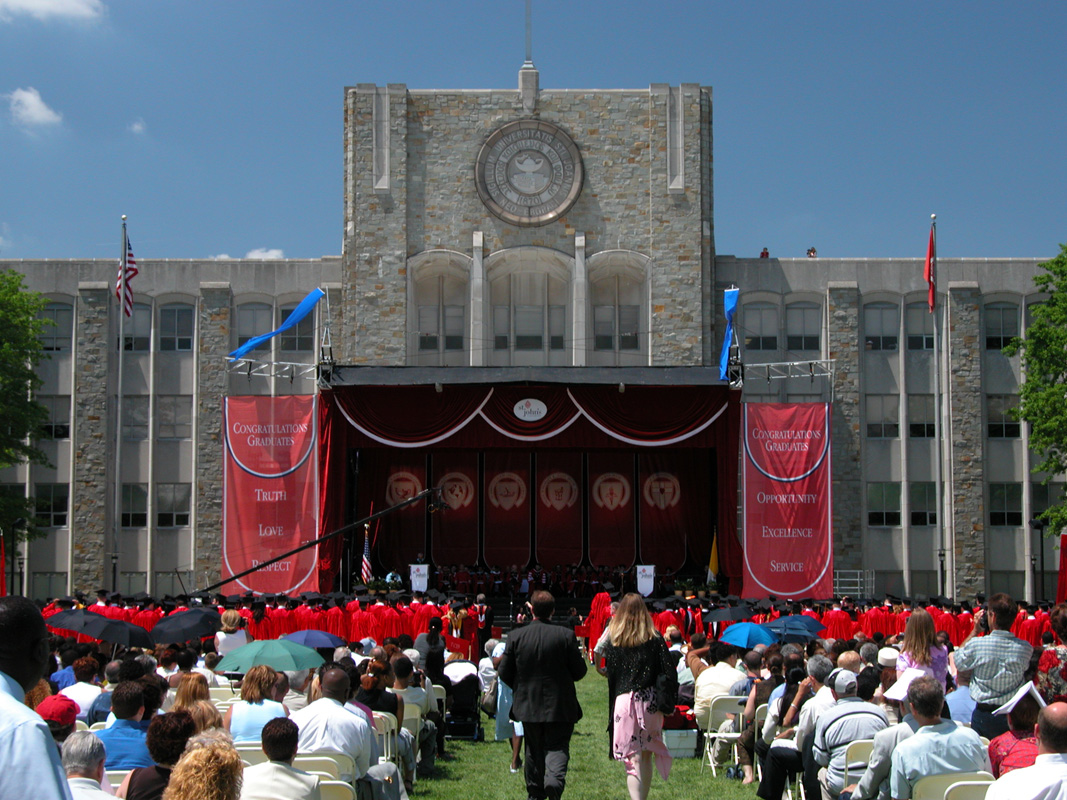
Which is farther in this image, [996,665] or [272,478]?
[272,478]

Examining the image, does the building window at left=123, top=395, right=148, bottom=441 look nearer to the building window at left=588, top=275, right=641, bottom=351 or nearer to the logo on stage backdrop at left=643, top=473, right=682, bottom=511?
the building window at left=588, top=275, right=641, bottom=351

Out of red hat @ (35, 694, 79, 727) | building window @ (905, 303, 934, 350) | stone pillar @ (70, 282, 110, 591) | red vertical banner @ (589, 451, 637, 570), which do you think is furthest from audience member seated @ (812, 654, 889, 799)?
stone pillar @ (70, 282, 110, 591)

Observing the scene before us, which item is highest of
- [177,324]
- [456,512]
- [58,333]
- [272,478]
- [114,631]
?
[177,324]

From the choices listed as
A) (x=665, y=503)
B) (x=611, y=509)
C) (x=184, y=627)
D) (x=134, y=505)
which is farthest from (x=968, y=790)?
(x=134, y=505)

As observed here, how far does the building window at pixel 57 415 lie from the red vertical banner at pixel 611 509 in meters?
16.7

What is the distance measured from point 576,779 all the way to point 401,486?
25.9 m

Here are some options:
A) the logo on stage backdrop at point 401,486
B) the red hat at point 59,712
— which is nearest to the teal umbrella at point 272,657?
the red hat at point 59,712

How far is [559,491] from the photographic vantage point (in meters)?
36.6

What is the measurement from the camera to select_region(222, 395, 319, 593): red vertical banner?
29.1 m

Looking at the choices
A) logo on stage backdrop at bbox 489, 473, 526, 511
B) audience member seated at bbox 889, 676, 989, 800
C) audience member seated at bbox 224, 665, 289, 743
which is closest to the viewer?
audience member seated at bbox 889, 676, 989, 800

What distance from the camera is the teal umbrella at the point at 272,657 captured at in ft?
33.0

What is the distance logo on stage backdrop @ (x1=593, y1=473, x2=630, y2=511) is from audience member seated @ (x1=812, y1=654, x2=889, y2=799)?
2839cm

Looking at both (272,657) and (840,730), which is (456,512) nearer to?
(272,657)

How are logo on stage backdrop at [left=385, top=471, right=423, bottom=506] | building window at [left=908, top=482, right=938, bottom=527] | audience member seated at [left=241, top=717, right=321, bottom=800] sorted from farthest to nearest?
logo on stage backdrop at [left=385, top=471, right=423, bottom=506] < building window at [left=908, top=482, right=938, bottom=527] < audience member seated at [left=241, top=717, right=321, bottom=800]
